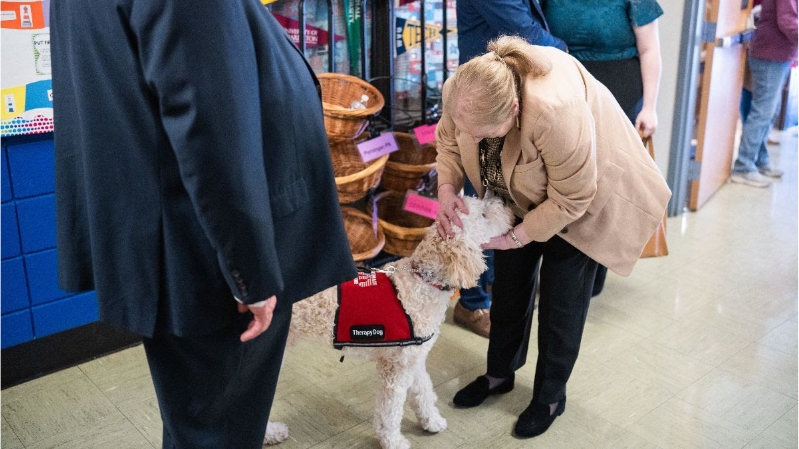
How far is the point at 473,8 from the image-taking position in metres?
2.35

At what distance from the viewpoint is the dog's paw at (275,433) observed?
6.89 feet

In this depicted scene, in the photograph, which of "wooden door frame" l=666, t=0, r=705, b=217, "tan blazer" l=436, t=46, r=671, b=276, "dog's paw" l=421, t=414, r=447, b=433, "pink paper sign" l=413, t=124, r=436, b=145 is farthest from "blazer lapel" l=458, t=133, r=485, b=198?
"wooden door frame" l=666, t=0, r=705, b=217

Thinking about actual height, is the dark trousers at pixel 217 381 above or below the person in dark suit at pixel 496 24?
below

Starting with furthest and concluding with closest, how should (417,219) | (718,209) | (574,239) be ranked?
(718,209) < (417,219) < (574,239)

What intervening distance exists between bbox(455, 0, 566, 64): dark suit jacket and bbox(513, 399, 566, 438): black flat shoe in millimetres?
1193

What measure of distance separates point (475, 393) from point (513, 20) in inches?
49.0

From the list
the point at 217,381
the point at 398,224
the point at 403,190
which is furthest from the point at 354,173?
the point at 217,381

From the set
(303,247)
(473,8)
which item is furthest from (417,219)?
(303,247)

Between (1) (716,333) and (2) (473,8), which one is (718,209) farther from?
(2) (473,8)

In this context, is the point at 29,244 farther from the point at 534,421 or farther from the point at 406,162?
the point at 534,421

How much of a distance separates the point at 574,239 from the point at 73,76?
134cm

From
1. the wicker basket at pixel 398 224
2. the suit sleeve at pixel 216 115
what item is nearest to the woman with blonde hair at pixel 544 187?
the suit sleeve at pixel 216 115

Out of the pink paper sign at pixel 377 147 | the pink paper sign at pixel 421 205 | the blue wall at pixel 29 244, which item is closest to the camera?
the blue wall at pixel 29 244

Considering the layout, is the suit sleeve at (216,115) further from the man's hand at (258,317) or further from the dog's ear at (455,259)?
the dog's ear at (455,259)
